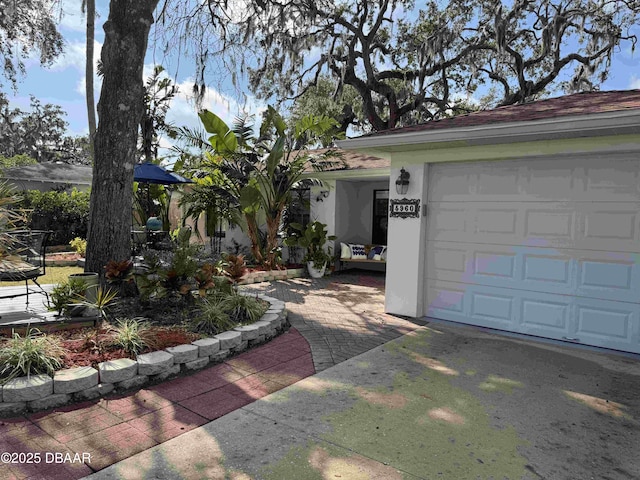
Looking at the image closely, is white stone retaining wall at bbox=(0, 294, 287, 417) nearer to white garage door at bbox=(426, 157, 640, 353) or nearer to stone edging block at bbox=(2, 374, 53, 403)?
stone edging block at bbox=(2, 374, 53, 403)

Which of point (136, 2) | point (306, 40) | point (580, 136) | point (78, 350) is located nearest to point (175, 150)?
point (136, 2)

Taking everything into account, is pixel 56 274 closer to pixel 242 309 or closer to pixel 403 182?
pixel 242 309

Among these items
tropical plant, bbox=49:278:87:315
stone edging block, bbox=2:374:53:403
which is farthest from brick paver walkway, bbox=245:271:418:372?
tropical plant, bbox=49:278:87:315

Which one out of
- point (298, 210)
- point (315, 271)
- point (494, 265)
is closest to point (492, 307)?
point (494, 265)

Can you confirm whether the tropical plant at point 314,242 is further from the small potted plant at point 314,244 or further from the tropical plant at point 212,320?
the tropical plant at point 212,320

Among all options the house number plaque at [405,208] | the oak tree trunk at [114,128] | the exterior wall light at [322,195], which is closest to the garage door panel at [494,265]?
the house number plaque at [405,208]

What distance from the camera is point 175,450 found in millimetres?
2848

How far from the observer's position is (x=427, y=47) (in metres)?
14.2

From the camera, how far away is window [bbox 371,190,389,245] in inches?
463

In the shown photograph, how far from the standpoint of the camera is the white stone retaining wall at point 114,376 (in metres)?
3.25

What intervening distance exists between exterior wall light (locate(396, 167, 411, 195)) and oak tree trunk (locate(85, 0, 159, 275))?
402cm

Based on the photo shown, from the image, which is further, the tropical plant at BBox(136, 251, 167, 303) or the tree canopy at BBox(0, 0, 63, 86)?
the tree canopy at BBox(0, 0, 63, 86)

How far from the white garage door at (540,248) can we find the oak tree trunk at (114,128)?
4536 mm

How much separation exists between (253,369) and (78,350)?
167cm
